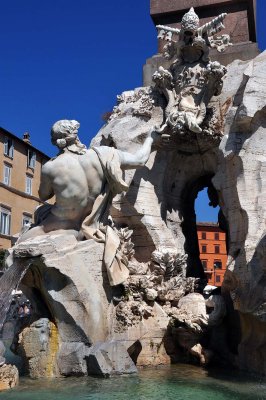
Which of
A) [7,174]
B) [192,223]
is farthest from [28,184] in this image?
[192,223]

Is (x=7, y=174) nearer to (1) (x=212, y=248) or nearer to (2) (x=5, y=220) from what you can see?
(2) (x=5, y=220)

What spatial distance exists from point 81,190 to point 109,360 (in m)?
1.98

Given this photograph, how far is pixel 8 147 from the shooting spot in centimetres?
2759

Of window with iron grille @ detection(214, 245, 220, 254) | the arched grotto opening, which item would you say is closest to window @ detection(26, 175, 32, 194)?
window with iron grille @ detection(214, 245, 220, 254)

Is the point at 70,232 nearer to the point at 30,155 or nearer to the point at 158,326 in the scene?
the point at 158,326

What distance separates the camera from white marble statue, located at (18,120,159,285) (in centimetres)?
634

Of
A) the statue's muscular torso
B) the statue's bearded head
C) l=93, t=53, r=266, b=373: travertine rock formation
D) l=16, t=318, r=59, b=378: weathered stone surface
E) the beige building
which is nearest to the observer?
l=16, t=318, r=59, b=378: weathered stone surface

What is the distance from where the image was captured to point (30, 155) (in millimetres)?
29953

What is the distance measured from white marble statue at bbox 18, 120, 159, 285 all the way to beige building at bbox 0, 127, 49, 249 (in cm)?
2050

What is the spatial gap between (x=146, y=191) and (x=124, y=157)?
107 centimetres

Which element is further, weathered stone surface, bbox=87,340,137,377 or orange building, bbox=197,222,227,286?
orange building, bbox=197,222,227,286

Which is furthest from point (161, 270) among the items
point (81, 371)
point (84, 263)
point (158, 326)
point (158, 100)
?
point (158, 100)

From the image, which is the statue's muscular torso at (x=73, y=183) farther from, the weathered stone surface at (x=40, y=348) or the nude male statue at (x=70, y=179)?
the weathered stone surface at (x=40, y=348)

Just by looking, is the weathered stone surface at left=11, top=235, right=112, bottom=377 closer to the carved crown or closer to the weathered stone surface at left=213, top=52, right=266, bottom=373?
the weathered stone surface at left=213, top=52, right=266, bottom=373
